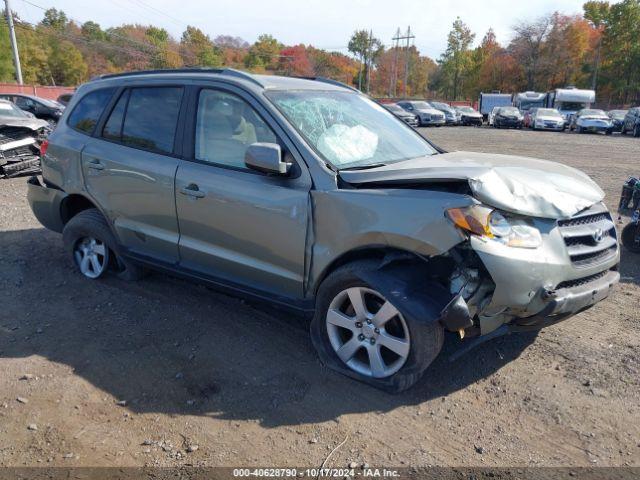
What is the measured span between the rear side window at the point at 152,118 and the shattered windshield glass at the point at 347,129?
0.93 metres

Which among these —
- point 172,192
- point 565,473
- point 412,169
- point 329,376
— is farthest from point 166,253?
point 565,473

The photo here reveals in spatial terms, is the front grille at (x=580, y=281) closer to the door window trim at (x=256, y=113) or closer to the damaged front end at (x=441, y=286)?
the damaged front end at (x=441, y=286)

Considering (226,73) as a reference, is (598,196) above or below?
below

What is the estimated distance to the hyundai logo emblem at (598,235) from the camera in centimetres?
333

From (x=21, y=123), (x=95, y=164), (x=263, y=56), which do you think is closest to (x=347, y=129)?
(x=95, y=164)

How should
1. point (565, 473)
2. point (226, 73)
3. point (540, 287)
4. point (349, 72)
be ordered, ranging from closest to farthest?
1. point (565, 473)
2. point (540, 287)
3. point (226, 73)
4. point (349, 72)

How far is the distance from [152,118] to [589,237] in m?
3.39

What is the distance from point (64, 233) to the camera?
509 cm

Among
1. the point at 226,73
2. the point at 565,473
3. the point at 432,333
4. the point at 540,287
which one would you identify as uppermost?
the point at 226,73

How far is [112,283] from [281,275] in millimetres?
2197

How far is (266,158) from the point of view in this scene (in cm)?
336

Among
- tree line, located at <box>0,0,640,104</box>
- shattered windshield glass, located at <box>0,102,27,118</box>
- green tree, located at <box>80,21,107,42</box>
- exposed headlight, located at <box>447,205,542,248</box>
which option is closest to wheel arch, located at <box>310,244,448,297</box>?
exposed headlight, located at <box>447,205,542,248</box>

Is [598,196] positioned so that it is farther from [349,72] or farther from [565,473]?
[349,72]

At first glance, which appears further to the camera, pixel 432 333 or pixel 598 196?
pixel 598 196
